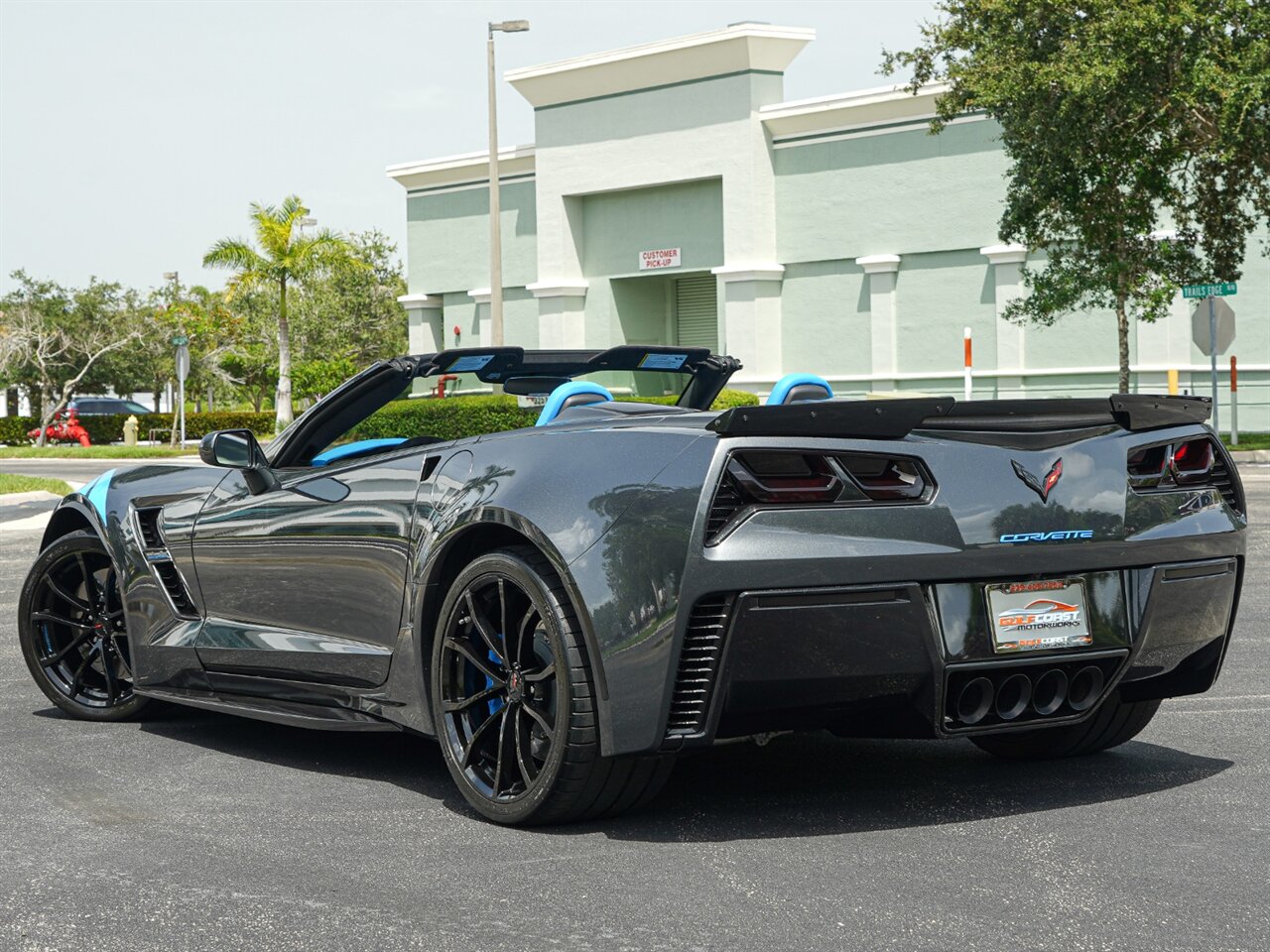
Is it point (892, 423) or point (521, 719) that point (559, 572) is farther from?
point (892, 423)

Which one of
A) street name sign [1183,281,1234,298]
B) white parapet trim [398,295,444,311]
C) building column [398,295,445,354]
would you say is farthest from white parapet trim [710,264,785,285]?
street name sign [1183,281,1234,298]

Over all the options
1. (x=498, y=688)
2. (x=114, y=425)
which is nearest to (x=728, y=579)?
(x=498, y=688)

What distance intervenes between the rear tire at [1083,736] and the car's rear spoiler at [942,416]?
3.09 ft

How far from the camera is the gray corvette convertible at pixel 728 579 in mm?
4094

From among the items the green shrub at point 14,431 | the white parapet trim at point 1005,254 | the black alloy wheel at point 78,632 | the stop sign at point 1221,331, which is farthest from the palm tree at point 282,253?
the black alloy wheel at point 78,632

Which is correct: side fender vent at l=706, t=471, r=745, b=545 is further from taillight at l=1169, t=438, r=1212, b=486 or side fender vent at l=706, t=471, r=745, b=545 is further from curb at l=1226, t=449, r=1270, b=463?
curb at l=1226, t=449, r=1270, b=463

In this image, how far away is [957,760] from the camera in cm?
539

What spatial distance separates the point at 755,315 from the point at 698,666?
119ft

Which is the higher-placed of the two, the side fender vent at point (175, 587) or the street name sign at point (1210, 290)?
the street name sign at point (1210, 290)

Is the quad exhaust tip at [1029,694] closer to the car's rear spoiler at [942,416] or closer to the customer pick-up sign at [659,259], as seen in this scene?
the car's rear spoiler at [942,416]

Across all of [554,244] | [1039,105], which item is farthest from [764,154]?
[1039,105]

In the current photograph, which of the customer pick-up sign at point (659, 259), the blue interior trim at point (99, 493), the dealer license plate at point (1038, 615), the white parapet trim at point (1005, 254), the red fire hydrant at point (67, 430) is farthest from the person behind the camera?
the red fire hydrant at point (67, 430)

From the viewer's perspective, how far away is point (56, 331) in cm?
6016

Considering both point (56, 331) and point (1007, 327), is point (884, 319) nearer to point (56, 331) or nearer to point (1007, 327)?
point (1007, 327)
